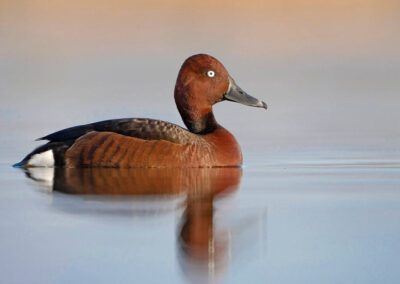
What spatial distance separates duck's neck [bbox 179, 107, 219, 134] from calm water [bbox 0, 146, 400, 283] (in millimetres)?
1632

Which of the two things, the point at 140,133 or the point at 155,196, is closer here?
the point at 155,196

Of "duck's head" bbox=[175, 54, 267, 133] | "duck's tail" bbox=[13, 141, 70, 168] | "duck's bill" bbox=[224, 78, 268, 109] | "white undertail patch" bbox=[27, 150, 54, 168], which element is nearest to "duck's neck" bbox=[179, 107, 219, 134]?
"duck's head" bbox=[175, 54, 267, 133]

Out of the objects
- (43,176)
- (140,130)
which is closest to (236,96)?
(140,130)

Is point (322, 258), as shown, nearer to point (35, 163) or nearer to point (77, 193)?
point (77, 193)

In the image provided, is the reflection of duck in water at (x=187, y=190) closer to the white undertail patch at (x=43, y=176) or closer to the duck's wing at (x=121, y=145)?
the white undertail patch at (x=43, y=176)

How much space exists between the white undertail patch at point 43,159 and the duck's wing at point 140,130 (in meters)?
0.21

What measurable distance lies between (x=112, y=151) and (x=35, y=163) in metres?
0.78

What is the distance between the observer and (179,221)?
165 inches

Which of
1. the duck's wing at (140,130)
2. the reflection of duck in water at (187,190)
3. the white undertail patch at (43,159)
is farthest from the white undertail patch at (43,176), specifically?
the duck's wing at (140,130)

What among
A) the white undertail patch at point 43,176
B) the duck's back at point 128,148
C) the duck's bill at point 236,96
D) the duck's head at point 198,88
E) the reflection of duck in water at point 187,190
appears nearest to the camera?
the reflection of duck in water at point 187,190

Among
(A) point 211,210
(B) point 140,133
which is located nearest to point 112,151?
(B) point 140,133

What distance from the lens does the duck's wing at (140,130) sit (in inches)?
296

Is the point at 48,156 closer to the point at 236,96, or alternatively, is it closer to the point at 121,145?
the point at 121,145

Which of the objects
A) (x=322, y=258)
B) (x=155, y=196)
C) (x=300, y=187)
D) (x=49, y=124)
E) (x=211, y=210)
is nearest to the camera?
(x=322, y=258)
